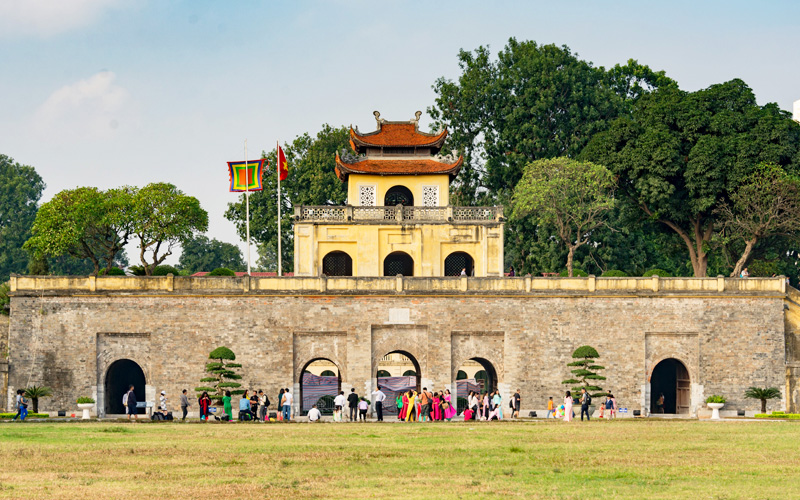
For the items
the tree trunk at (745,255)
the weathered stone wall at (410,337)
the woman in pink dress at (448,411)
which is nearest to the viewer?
the woman in pink dress at (448,411)

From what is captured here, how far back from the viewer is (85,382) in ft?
153

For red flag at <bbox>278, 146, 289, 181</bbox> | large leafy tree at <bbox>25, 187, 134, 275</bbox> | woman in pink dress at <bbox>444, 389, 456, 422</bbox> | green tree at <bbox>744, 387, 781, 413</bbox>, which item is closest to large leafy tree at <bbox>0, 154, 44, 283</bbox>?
large leafy tree at <bbox>25, 187, 134, 275</bbox>

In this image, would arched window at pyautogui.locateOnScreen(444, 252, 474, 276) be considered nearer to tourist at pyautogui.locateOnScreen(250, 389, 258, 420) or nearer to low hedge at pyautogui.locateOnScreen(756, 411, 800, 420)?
tourist at pyautogui.locateOnScreen(250, 389, 258, 420)

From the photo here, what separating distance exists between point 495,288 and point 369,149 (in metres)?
11.5

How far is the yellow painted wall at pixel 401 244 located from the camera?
170ft

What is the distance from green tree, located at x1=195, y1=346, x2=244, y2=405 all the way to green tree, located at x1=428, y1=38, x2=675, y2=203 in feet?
93.9

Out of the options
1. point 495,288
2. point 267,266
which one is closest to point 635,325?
point 495,288

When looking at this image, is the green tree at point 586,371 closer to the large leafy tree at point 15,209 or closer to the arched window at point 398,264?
the arched window at point 398,264

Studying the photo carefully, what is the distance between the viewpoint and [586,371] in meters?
44.7

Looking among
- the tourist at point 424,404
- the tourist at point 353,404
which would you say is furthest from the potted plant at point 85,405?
the tourist at point 424,404

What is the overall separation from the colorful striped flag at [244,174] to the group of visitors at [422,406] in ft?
47.6

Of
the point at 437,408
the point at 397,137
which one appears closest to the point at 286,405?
the point at 437,408

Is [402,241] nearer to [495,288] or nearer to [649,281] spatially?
[495,288]

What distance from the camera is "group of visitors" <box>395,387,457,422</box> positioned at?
42.0 m
